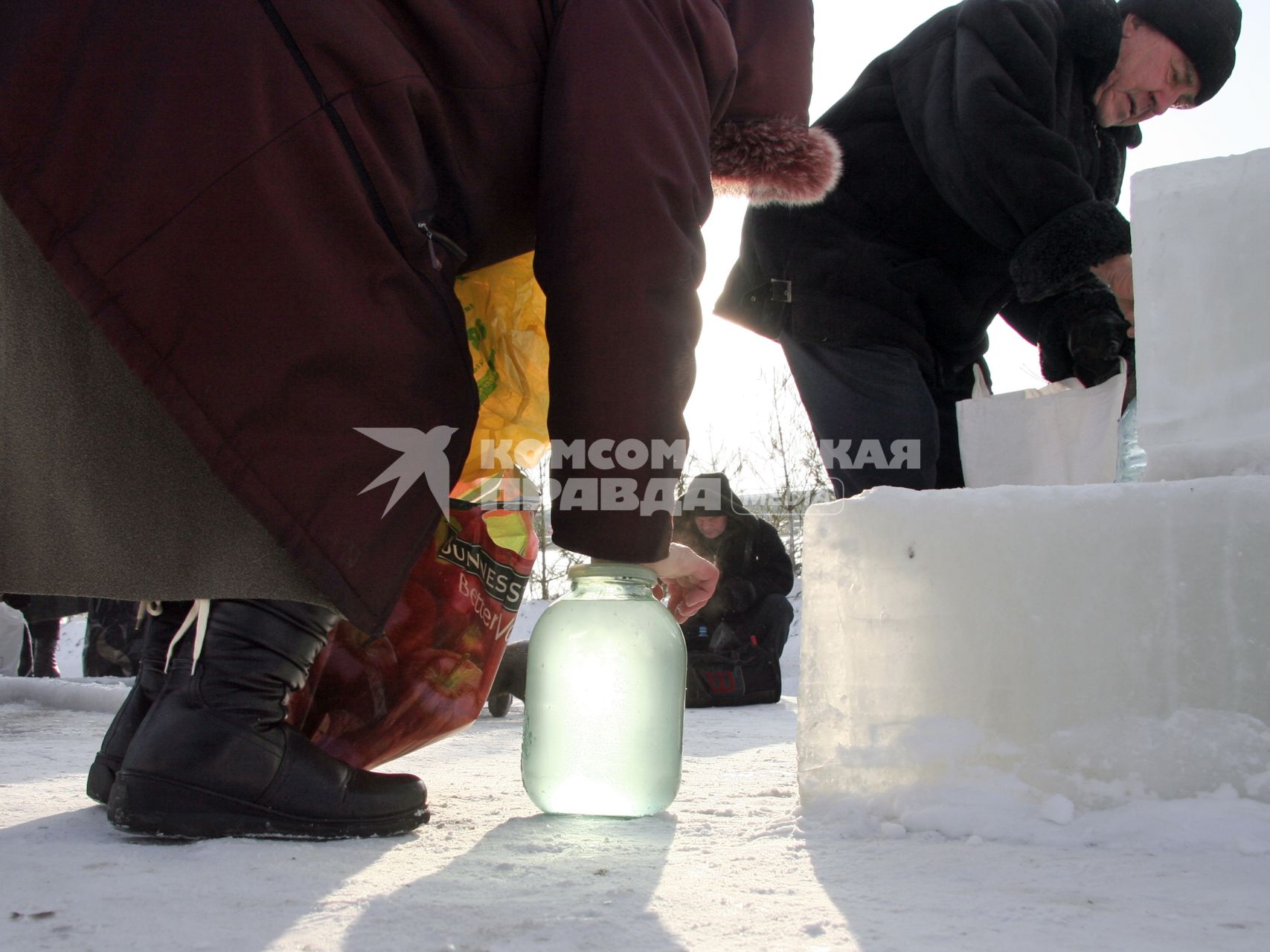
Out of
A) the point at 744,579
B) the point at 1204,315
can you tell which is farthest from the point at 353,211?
the point at 744,579

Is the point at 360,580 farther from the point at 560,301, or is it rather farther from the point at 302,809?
the point at 560,301

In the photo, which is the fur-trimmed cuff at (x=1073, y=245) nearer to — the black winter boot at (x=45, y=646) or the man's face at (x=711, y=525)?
the man's face at (x=711, y=525)

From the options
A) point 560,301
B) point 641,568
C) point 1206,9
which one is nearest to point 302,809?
point 641,568

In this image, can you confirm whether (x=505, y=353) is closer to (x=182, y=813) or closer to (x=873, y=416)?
(x=182, y=813)

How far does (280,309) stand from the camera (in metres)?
0.98

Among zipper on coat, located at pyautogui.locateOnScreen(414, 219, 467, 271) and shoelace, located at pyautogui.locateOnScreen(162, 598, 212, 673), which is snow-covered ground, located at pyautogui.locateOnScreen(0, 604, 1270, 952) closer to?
shoelace, located at pyautogui.locateOnScreen(162, 598, 212, 673)

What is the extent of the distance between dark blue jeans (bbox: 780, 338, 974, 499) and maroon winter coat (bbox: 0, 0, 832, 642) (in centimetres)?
98

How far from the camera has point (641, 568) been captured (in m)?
1.16

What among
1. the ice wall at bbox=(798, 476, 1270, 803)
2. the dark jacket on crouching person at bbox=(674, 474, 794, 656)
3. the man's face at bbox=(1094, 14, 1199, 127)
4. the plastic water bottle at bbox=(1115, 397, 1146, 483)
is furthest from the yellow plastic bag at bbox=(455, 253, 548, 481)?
the dark jacket on crouching person at bbox=(674, 474, 794, 656)

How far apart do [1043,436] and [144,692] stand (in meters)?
1.34

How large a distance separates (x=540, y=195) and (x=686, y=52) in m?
0.27

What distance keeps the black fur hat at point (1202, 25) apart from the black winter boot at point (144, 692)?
2166mm

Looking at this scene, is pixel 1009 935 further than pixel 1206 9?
No

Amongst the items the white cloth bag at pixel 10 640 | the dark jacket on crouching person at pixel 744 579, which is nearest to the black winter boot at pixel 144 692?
the dark jacket on crouching person at pixel 744 579
